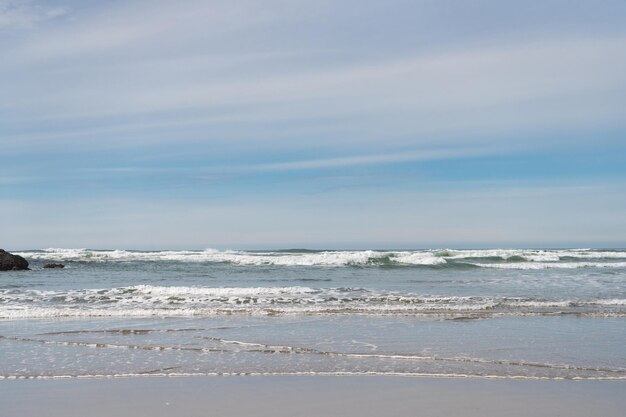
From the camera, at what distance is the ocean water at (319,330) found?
843 centimetres

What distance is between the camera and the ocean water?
27.7 feet

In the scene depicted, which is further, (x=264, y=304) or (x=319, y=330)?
(x=264, y=304)

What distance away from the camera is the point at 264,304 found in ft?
51.2

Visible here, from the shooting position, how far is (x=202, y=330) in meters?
11.6

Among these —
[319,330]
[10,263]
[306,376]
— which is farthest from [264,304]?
[10,263]

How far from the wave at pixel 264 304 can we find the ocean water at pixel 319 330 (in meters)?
0.03

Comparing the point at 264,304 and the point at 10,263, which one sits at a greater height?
the point at 10,263

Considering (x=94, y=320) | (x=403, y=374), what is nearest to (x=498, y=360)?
(x=403, y=374)

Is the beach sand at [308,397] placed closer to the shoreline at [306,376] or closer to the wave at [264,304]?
the shoreline at [306,376]

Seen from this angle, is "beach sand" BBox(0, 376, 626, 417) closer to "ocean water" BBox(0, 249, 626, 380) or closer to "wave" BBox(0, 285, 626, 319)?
"ocean water" BBox(0, 249, 626, 380)

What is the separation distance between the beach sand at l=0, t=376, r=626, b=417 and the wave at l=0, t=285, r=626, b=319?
20.1ft

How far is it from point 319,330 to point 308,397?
15.3ft

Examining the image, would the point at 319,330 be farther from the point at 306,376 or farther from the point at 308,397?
the point at 308,397

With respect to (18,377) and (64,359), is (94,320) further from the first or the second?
(18,377)
